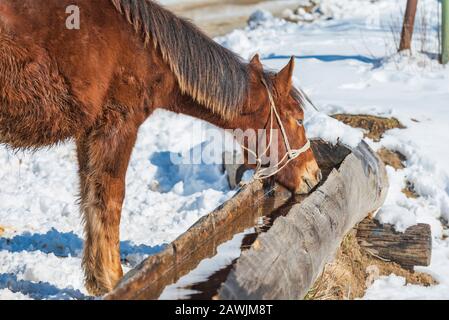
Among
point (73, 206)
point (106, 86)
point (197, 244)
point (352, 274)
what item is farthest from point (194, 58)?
point (73, 206)

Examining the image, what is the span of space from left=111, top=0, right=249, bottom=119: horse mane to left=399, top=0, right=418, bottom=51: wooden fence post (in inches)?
220

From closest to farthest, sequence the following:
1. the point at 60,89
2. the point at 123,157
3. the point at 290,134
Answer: the point at 60,89
the point at 123,157
the point at 290,134

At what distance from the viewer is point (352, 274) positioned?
216 inches

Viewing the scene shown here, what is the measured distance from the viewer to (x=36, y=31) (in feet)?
15.2

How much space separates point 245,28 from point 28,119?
33.3ft

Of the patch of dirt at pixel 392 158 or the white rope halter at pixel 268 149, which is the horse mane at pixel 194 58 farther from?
the patch of dirt at pixel 392 158

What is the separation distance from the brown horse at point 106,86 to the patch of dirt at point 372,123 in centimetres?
231

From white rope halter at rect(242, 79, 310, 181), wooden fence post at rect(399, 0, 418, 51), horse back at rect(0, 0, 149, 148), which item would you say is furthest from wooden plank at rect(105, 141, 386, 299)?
wooden fence post at rect(399, 0, 418, 51)

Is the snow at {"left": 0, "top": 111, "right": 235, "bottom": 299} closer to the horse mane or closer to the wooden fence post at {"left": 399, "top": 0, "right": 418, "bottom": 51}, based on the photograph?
the horse mane

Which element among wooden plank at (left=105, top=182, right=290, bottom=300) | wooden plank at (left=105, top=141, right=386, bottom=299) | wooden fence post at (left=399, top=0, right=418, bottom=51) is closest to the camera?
wooden plank at (left=105, top=182, right=290, bottom=300)

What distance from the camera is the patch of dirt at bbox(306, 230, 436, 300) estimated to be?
195 inches

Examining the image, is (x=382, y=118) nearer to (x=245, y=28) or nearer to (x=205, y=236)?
(x=205, y=236)
